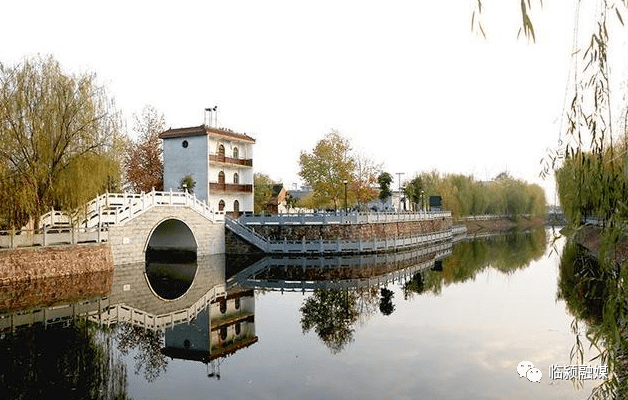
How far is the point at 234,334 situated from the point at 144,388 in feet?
13.9

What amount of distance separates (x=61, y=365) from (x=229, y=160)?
26679mm

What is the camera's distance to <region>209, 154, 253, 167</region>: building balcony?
114 ft

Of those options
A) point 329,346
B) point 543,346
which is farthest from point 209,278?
point 543,346

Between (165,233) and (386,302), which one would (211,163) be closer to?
(165,233)

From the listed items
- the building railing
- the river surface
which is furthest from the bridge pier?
the building railing

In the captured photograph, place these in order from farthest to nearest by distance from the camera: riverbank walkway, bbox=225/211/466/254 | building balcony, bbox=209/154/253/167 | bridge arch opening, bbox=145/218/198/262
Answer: building balcony, bbox=209/154/253/167
riverbank walkway, bbox=225/211/466/254
bridge arch opening, bbox=145/218/198/262

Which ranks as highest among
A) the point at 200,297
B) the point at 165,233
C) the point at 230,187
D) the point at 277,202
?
the point at 230,187

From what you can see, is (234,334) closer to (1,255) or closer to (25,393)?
(25,393)

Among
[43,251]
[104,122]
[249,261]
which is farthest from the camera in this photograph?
[249,261]

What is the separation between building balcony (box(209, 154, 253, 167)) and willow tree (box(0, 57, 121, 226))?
12.5 metres

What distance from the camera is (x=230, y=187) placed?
36.1 metres

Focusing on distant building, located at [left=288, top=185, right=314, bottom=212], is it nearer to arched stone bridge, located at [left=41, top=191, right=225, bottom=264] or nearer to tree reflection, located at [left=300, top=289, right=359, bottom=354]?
arched stone bridge, located at [left=41, top=191, right=225, bottom=264]

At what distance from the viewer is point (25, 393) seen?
874cm

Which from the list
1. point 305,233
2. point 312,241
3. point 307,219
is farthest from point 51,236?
point 307,219
